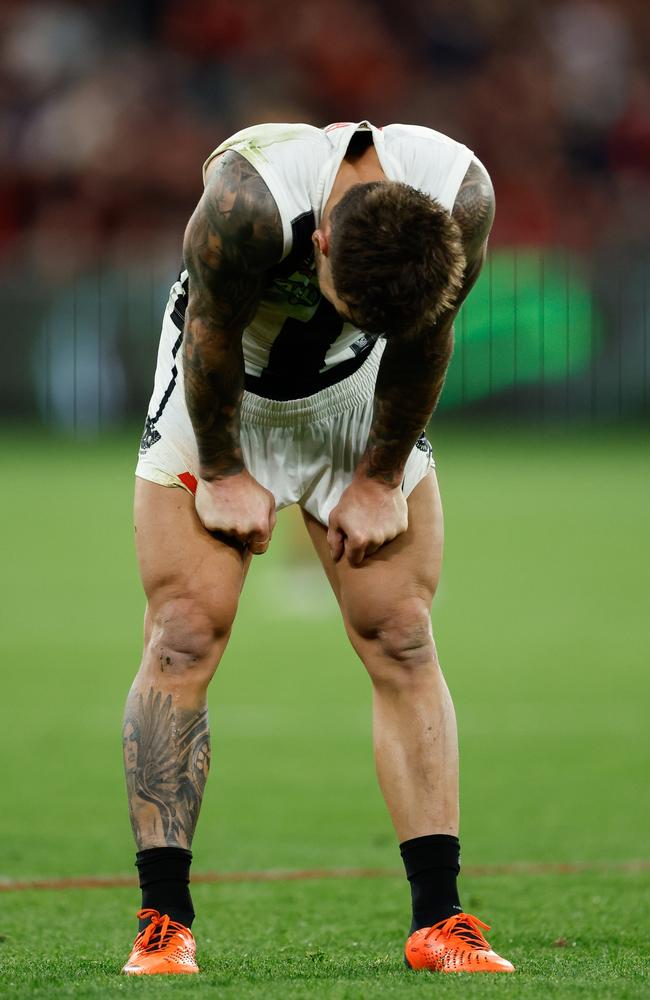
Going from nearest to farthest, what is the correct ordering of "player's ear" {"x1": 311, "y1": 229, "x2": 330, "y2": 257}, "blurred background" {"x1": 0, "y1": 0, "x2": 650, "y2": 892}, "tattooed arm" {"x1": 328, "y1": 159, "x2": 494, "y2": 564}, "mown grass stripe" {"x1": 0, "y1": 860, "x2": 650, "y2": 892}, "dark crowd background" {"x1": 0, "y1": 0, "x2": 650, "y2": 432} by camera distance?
"player's ear" {"x1": 311, "y1": 229, "x2": 330, "y2": 257}
"tattooed arm" {"x1": 328, "y1": 159, "x2": 494, "y2": 564}
"mown grass stripe" {"x1": 0, "y1": 860, "x2": 650, "y2": 892}
"blurred background" {"x1": 0, "y1": 0, "x2": 650, "y2": 892}
"dark crowd background" {"x1": 0, "y1": 0, "x2": 650, "y2": 432}

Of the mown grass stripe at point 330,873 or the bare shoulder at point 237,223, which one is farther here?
the mown grass stripe at point 330,873

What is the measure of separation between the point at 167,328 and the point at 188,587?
0.65 meters

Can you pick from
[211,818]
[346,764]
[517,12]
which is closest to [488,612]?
[346,764]

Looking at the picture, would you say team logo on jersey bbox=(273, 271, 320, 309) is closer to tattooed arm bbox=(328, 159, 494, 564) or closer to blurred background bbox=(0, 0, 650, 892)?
tattooed arm bbox=(328, 159, 494, 564)

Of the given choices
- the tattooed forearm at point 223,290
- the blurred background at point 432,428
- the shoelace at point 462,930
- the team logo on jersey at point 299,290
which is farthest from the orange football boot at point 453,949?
the blurred background at point 432,428

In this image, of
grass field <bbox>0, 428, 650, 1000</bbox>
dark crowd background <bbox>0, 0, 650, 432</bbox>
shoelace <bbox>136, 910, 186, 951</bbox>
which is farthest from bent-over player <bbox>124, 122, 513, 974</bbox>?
dark crowd background <bbox>0, 0, 650, 432</bbox>

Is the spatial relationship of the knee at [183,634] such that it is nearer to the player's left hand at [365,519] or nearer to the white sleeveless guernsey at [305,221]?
the player's left hand at [365,519]

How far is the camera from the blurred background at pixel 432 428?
604cm

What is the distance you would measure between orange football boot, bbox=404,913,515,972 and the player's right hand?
932 millimetres

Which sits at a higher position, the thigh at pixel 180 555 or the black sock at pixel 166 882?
the thigh at pixel 180 555

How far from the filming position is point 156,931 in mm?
3439

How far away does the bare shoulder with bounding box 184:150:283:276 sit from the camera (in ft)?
10.8

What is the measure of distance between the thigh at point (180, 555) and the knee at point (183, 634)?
0.01m

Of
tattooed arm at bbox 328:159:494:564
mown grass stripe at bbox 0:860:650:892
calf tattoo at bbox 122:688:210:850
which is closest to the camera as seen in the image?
tattooed arm at bbox 328:159:494:564
